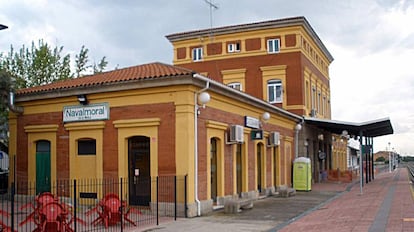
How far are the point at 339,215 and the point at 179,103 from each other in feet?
18.3

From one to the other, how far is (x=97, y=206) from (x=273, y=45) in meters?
22.3

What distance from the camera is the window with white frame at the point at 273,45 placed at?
108 feet

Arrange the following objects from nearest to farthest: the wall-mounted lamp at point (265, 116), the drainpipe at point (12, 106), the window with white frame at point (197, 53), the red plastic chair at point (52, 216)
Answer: the red plastic chair at point (52, 216) → the drainpipe at point (12, 106) → the wall-mounted lamp at point (265, 116) → the window with white frame at point (197, 53)

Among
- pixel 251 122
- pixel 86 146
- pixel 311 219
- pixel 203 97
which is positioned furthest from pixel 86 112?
pixel 311 219

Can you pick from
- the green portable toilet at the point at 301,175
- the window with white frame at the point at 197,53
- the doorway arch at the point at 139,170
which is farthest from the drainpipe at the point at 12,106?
→ the window with white frame at the point at 197,53

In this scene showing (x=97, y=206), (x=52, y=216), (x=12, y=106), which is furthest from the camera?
(x=12, y=106)

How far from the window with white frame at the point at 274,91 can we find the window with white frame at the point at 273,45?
2.02 metres

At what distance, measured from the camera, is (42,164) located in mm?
18219

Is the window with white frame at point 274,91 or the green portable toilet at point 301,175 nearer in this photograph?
the green portable toilet at point 301,175

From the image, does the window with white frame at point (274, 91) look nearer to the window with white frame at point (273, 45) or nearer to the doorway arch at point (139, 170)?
the window with white frame at point (273, 45)

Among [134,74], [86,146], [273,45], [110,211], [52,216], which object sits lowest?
[110,211]

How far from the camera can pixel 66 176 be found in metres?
17.4

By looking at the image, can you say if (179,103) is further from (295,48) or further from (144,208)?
(295,48)

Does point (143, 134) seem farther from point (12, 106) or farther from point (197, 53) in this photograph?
point (197, 53)
